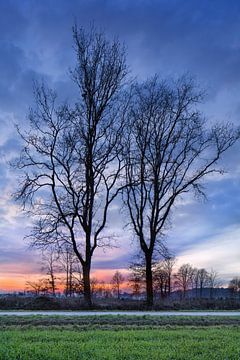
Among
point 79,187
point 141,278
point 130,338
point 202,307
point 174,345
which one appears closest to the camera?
point 174,345

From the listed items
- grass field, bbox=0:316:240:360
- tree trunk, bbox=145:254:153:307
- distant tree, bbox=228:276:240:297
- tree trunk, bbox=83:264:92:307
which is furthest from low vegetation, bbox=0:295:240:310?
distant tree, bbox=228:276:240:297

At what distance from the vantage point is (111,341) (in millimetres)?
9633

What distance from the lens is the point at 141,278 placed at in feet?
102

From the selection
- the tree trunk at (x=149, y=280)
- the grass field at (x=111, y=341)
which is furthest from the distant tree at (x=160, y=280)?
the grass field at (x=111, y=341)

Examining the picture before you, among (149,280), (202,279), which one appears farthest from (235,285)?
(149,280)

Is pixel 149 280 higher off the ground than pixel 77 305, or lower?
higher

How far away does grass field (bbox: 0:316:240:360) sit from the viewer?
27.4ft

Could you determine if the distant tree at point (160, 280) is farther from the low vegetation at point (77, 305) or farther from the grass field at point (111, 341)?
the grass field at point (111, 341)

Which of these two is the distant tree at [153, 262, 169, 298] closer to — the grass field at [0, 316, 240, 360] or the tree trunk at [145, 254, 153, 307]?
the tree trunk at [145, 254, 153, 307]

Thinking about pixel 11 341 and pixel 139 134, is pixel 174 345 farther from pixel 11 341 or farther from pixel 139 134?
pixel 139 134

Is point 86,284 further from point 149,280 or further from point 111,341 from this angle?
point 111,341

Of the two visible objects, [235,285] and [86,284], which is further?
[235,285]

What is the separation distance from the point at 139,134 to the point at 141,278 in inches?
416

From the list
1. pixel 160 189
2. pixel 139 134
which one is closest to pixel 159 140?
pixel 139 134
